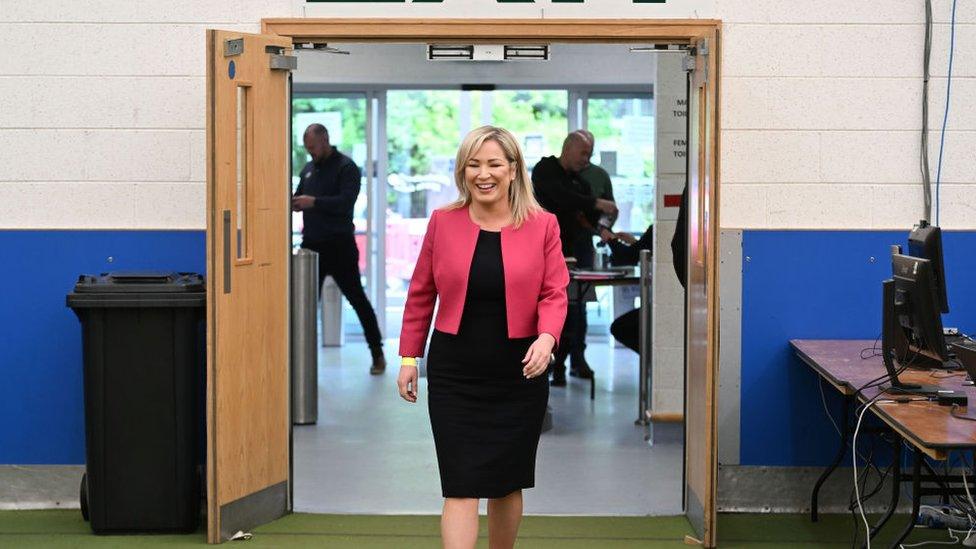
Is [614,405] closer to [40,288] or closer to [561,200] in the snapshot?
[561,200]

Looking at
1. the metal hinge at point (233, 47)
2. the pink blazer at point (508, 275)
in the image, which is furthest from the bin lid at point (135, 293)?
the pink blazer at point (508, 275)

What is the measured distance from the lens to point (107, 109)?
17.5 feet

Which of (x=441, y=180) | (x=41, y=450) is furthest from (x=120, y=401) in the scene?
(x=441, y=180)

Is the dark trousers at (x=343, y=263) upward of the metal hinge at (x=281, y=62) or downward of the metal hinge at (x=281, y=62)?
downward

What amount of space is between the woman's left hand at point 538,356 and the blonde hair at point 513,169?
355 mm

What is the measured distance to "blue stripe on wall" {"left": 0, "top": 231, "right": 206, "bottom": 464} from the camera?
5359mm

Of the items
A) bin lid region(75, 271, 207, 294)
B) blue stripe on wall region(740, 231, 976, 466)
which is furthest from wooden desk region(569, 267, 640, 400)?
bin lid region(75, 271, 207, 294)

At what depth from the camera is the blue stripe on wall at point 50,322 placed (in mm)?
5359

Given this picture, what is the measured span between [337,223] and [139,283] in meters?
4.18

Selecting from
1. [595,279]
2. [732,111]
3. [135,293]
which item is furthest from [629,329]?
[135,293]

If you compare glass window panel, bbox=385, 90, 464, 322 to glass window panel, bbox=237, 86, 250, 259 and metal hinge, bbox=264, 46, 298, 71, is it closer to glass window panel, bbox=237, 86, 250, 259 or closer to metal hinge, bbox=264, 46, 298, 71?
metal hinge, bbox=264, 46, 298, 71

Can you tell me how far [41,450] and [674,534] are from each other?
259cm

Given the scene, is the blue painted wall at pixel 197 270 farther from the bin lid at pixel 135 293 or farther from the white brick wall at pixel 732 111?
the bin lid at pixel 135 293

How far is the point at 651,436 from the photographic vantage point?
695 centimetres
